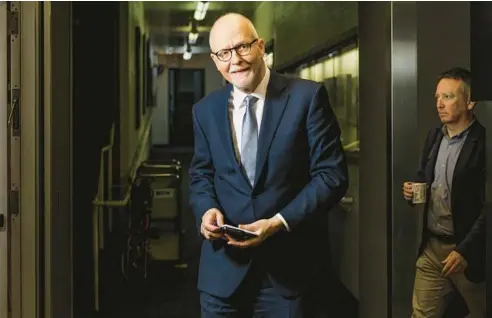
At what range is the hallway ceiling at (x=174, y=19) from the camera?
3541 millimetres

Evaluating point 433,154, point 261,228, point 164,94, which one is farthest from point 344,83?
point 261,228

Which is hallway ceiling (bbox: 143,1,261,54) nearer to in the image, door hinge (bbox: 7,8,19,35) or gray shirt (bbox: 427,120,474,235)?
door hinge (bbox: 7,8,19,35)

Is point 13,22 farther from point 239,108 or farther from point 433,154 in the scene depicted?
point 433,154

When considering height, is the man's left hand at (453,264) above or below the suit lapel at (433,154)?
below

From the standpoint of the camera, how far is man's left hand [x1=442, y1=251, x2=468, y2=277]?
2.45 meters

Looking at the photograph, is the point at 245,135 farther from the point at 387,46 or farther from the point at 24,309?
the point at 24,309

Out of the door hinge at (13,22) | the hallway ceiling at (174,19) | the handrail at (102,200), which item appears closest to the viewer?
the door hinge at (13,22)

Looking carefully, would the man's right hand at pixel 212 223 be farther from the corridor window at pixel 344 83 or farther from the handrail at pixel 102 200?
the handrail at pixel 102 200

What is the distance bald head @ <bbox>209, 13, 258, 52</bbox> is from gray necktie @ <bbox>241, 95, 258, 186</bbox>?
19cm

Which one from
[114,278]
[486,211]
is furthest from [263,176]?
[114,278]

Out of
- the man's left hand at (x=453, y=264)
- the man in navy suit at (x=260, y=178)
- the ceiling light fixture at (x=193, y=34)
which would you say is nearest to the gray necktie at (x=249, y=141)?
the man in navy suit at (x=260, y=178)

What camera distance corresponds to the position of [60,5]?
A: 2949 mm

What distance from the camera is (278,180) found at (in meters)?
2.06

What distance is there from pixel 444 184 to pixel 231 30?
3.18 feet
